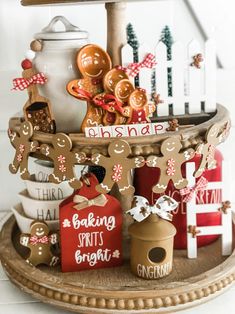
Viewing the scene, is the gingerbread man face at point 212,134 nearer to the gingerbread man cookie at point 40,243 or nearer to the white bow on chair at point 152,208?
the white bow on chair at point 152,208

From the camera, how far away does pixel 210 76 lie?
98cm

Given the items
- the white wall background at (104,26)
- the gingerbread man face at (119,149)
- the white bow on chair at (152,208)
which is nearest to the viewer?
the gingerbread man face at (119,149)

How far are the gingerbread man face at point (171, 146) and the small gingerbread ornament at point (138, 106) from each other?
0.10 meters

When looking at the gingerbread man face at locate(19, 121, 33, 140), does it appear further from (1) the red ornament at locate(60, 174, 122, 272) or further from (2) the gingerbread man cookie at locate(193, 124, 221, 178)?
(2) the gingerbread man cookie at locate(193, 124, 221, 178)

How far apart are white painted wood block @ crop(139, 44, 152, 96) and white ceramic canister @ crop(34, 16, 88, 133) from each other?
3.8 inches

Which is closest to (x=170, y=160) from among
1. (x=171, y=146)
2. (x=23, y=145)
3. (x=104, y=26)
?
(x=171, y=146)

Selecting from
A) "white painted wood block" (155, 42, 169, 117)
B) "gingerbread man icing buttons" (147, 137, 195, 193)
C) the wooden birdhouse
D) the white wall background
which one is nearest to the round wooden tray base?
the wooden birdhouse

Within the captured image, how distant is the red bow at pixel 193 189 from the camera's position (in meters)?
0.94

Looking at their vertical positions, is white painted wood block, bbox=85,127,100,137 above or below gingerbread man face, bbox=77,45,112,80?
below

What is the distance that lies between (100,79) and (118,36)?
8 cm

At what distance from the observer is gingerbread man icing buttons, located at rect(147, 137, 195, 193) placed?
2.63 feet

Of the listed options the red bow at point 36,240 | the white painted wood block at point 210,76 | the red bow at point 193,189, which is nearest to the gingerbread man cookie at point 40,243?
the red bow at point 36,240

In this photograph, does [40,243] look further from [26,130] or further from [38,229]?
[26,130]

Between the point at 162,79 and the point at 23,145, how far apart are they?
0.87 ft
